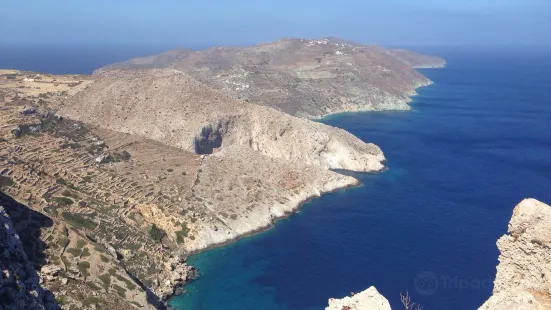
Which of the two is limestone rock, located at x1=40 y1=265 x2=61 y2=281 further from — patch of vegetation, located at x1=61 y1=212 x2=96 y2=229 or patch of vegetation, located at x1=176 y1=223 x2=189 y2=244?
patch of vegetation, located at x1=176 y1=223 x2=189 y2=244

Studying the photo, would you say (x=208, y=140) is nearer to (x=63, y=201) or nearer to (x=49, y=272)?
(x=63, y=201)

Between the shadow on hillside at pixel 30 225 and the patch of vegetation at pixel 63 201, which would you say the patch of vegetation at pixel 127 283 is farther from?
the patch of vegetation at pixel 63 201

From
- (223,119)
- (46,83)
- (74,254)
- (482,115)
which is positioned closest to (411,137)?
(482,115)

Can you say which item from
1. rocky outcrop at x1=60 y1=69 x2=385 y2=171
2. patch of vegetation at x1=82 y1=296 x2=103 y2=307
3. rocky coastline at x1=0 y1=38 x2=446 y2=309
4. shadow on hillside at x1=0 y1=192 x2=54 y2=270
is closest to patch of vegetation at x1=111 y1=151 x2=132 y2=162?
rocky coastline at x1=0 y1=38 x2=446 y2=309

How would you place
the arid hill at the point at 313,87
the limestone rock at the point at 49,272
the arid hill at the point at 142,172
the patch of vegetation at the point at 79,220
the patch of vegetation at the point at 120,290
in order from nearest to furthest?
the limestone rock at the point at 49,272
the patch of vegetation at the point at 120,290
the arid hill at the point at 142,172
the patch of vegetation at the point at 79,220
the arid hill at the point at 313,87

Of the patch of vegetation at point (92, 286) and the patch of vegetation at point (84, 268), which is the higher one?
the patch of vegetation at point (84, 268)

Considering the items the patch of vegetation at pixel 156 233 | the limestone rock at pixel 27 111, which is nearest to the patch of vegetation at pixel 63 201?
the patch of vegetation at pixel 156 233
